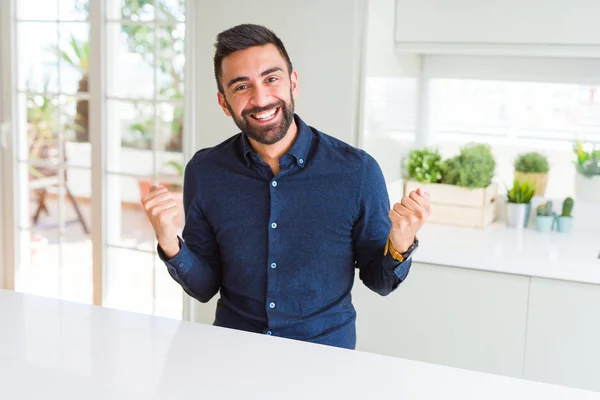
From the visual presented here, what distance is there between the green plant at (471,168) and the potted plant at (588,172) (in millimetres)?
359

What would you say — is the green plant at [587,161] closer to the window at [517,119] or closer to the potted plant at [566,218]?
A: the window at [517,119]

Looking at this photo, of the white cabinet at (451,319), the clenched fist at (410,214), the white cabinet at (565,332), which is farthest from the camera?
the white cabinet at (451,319)

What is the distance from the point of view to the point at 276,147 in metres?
2.02

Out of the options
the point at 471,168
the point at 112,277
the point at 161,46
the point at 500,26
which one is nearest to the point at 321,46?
the point at 500,26

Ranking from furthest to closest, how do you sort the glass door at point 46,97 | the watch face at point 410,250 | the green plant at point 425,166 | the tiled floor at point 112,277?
the glass door at point 46,97, the tiled floor at point 112,277, the green plant at point 425,166, the watch face at point 410,250

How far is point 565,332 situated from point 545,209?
28.5 inches

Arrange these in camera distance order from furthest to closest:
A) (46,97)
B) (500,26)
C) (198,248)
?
(46,97), (500,26), (198,248)

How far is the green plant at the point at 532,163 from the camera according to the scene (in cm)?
340

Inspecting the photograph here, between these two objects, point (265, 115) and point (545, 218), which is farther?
point (545, 218)

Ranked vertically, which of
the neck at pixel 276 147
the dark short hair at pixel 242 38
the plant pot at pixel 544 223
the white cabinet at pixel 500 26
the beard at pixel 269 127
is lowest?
the plant pot at pixel 544 223

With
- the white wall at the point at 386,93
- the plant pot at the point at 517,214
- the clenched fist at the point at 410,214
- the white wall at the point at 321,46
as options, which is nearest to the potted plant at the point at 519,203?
the plant pot at the point at 517,214

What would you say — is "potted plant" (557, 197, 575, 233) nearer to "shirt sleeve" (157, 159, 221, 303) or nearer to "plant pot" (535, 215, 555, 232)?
"plant pot" (535, 215, 555, 232)

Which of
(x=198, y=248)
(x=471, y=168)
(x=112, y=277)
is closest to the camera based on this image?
(x=198, y=248)

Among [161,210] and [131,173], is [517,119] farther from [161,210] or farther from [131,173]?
[161,210]
